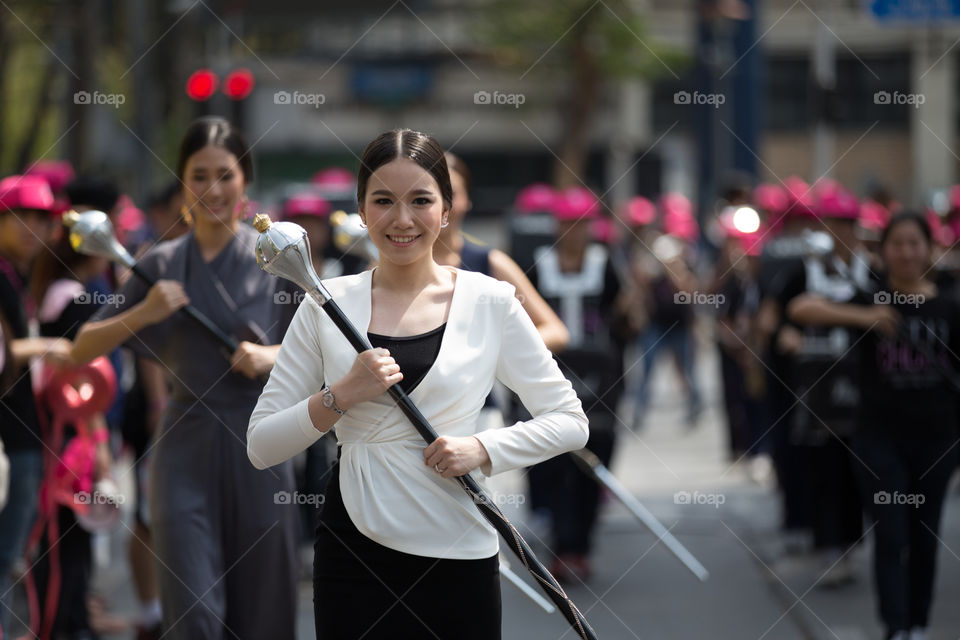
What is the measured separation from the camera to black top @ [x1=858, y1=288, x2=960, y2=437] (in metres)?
5.59

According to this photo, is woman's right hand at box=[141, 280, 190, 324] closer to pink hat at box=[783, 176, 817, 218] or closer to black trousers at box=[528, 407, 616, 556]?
black trousers at box=[528, 407, 616, 556]

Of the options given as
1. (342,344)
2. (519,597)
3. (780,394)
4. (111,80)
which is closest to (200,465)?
(342,344)

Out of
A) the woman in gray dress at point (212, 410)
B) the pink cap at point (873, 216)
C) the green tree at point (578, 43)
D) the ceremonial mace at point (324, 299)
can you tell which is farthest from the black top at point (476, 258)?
the green tree at point (578, 43)

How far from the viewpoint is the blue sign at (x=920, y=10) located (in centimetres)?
1084

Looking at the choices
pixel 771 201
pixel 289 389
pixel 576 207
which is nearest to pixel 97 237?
pixel 289 389

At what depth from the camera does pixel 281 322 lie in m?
4.53

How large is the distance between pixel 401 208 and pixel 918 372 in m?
3.08

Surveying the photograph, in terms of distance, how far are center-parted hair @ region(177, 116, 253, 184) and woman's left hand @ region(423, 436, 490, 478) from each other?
5.67 feet

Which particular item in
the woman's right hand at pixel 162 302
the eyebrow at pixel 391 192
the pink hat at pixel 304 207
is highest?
the pink hat at pixel 304 207

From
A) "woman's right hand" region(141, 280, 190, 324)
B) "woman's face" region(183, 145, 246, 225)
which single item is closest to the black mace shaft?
"woman's right hand" region(141, 280, 190, 324)

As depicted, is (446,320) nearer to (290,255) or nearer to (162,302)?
(290,255)

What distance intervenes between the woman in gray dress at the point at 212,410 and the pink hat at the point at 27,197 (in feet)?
4.38

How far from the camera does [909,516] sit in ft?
18.3

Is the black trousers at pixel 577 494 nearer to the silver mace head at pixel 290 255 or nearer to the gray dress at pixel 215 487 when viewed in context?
the gray dress at pixel 215 487
